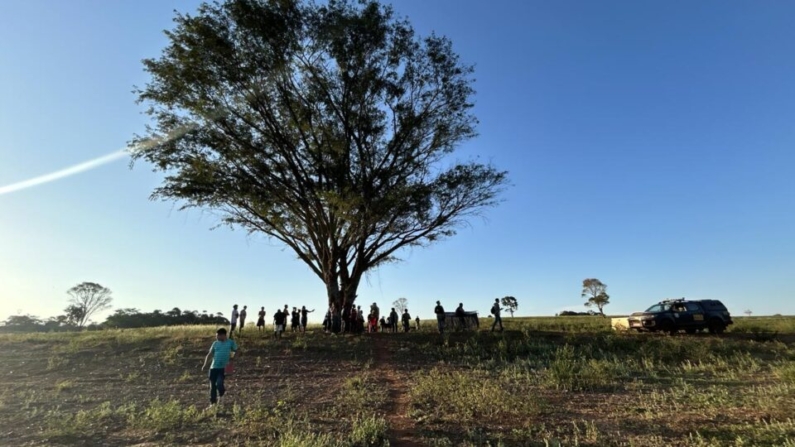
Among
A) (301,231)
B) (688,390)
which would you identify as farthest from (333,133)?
(688,390)

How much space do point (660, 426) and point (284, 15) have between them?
73.8 ft

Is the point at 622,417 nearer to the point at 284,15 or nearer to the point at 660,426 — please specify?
the point at 660,426

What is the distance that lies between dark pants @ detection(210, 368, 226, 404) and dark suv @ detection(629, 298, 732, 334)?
22279mm

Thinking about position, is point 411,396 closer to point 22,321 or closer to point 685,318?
point 685,318

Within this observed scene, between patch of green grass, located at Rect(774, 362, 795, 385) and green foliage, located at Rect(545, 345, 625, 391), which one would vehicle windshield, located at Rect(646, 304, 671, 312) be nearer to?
green foliage, located at Rect(545, 345, 625, 391)

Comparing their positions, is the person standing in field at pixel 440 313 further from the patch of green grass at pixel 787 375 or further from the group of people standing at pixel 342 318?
the patch of green grass at pixel 787 375

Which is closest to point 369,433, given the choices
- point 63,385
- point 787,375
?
point 787,375

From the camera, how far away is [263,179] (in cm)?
2352

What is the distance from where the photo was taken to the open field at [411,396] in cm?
725

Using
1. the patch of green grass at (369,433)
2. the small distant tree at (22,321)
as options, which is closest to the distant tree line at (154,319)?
the small distant tree at (22,321)

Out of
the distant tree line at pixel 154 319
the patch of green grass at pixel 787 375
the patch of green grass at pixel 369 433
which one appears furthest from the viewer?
the distant tree line at pixel 154 319

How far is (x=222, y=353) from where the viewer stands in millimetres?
10531

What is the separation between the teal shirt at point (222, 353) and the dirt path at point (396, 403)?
3985 millimetres

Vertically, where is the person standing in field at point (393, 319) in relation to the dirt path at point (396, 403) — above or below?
above
